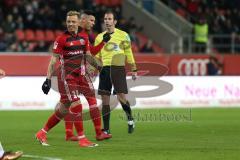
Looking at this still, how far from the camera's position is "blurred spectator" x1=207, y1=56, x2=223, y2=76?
30.3 m

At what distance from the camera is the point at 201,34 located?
3148 centimetres

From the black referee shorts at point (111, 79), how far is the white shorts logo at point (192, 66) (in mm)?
14953

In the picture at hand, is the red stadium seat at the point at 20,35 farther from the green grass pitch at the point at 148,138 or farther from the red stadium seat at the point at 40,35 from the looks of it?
the green grass pitch at the point at 148,138

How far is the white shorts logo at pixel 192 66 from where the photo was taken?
30453 mm

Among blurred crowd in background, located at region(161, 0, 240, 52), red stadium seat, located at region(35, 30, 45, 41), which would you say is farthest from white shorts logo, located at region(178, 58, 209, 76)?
red stadium seat, located at region(35, 30, 45, 41)

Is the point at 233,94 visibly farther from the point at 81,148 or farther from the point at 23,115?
the point at 81,148

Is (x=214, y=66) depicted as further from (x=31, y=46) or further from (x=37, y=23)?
(x=31, y=46)

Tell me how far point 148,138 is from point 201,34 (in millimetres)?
17285

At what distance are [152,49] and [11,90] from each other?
30.4 ft

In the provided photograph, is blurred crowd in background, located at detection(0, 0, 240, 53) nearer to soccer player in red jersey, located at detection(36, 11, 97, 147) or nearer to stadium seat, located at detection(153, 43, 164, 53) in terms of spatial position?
stadium seat, located at detection(153, 43, 164, 53)

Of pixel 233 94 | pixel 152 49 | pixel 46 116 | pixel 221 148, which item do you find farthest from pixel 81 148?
pixel 152 49

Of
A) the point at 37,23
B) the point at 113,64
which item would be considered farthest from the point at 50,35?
the point at 113,64

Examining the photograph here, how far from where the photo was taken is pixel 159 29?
1313 inches

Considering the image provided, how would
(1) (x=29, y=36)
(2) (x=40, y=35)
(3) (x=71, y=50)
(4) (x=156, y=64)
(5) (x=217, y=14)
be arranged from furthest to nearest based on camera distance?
(5) (x=217, y=14)
(2) (x=40, y=35)
(1) (x=29, y=36)
(4) (x=156, y=64)
(3) (x=71, y=50)
